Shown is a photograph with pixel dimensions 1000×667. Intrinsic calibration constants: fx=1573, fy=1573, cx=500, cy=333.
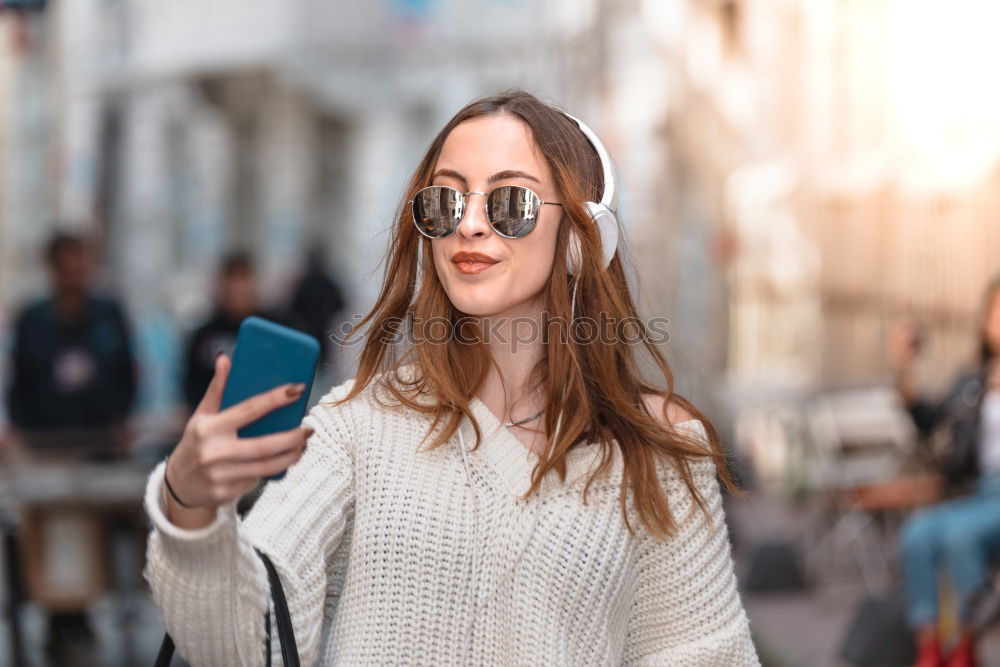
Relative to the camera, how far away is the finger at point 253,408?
1.88 meters

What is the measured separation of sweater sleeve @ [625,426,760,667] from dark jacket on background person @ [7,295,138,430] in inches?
213

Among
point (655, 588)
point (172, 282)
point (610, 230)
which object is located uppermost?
point (610, 230)

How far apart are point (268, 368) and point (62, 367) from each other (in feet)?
18.6

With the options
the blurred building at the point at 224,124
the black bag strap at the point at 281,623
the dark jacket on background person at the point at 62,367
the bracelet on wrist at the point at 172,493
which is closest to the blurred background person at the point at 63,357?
the dark jacket on background person at the point at 62,367

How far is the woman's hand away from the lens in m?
1.87

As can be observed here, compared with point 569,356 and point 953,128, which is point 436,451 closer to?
point 569,356

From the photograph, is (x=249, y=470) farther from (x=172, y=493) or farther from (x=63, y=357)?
Result: (x=63, y=357)

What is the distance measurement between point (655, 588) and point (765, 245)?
634 inches

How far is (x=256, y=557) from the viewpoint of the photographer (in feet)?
7.00

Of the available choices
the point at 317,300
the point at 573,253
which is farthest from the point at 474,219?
the point at 317,300

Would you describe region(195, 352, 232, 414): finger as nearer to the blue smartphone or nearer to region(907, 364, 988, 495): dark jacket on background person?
the blue smartphone

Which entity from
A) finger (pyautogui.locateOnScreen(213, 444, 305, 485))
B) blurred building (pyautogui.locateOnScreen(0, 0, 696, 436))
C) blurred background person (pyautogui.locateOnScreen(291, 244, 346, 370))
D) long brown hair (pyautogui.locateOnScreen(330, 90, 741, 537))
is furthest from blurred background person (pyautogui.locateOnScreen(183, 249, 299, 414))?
blurred building (pyautogui.locateOnScreen(0, 0, 696, 436))

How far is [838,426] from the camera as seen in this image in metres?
9.73

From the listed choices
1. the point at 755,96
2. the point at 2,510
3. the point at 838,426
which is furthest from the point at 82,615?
the point at 755,96
